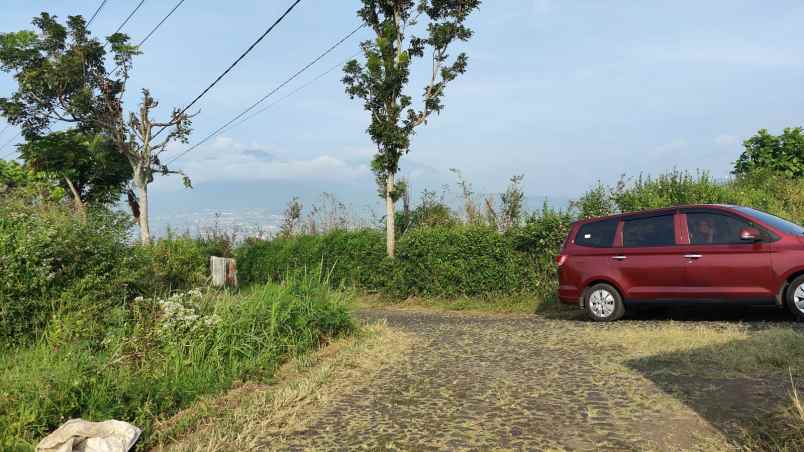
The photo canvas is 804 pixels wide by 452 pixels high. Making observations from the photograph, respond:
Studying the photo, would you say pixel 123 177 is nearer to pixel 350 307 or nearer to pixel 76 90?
pixel 76 90


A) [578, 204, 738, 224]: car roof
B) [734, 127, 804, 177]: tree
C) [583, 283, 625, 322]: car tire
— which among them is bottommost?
[583, 283, 625, 322]: car tire

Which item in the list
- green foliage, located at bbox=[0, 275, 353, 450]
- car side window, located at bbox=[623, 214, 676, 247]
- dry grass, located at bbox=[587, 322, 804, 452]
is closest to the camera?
dry grass, located at bbox=[587, 322, 804, 452]

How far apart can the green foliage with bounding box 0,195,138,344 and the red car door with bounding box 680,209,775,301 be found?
28.1 feet

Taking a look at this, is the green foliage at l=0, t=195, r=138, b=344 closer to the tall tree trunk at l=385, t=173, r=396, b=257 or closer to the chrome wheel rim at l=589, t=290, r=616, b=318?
the chrome wheel rim at l=589, t=290, r=616, b=318

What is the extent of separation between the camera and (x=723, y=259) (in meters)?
9.48

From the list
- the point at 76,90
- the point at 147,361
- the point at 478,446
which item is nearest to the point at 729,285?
the point at 478,446

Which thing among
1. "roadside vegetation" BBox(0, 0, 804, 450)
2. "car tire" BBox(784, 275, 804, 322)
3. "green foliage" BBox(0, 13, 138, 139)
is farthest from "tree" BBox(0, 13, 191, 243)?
"car tire" BBox(784, 275, 804, 322)

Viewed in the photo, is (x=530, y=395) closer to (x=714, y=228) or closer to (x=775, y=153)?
(x=714, y=228)

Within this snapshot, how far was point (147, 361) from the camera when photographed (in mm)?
7141

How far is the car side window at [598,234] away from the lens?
10688mm

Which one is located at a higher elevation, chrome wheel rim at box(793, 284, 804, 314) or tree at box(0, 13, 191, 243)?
tree at box(0, 13, 191, 243)

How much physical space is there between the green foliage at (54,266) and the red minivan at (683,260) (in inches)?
293

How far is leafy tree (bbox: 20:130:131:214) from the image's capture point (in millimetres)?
31391

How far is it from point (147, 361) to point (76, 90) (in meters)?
27.7
